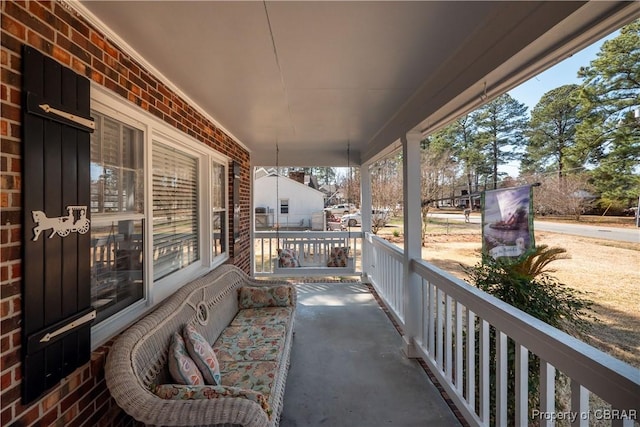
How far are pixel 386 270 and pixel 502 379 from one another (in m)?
2.66

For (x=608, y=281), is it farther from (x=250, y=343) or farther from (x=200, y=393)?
(x=250, y=343)

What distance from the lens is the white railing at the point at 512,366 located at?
41.4 inches

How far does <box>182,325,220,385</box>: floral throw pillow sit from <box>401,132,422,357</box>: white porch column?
6.46 feet

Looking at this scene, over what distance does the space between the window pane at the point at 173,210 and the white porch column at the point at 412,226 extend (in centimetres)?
226

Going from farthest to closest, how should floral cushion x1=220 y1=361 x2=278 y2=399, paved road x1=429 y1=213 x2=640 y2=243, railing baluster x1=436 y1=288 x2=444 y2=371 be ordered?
railing baluster x1=436 y1=288 x2=444 y2=371 → floral cushion x1=220 y1=361 x2=278 y2=399 → paved road x1=429 y1=213 x2=640 y2=243

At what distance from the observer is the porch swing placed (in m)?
4.83

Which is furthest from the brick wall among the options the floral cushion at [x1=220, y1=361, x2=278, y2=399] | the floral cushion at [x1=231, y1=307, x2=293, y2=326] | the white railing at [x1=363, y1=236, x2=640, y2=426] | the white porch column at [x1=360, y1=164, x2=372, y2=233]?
the white porch column at [x1=360, y1=164, x2=372, y2=233]

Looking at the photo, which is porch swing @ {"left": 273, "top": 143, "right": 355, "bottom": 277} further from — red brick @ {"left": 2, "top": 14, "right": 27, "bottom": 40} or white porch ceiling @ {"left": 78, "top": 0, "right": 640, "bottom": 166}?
red brick @ {"left": 2, "top": 14, "right": 27, "bottom": 40}

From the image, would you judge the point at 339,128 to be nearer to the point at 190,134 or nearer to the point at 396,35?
the point at 190,134

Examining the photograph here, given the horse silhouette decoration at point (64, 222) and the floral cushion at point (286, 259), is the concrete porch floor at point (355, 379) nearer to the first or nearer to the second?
the floral cushion at point (286, 259)

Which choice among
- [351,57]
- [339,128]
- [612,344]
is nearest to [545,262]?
[612,344]

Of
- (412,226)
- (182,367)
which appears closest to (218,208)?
(412,226)

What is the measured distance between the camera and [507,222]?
2.00m

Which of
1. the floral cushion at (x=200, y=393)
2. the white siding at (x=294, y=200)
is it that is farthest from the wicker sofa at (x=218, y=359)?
the white siding at (x=294, y=200)
